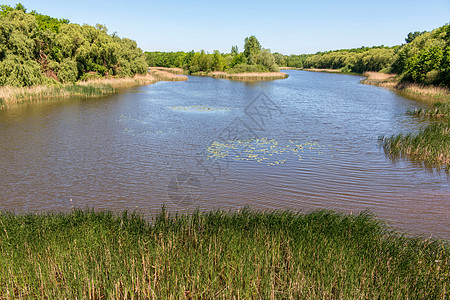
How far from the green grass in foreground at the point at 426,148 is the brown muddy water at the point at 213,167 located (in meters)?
0.58

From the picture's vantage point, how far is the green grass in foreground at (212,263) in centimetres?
393

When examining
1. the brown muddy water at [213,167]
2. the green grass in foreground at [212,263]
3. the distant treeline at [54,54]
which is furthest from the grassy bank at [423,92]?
the distant treeline at [54,54]

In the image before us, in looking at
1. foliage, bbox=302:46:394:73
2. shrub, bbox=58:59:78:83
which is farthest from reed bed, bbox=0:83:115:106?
foliage, bbox=302:46:394:73

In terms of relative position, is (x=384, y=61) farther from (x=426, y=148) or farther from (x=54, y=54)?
(x=426, y=148)

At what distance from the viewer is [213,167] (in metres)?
11.4

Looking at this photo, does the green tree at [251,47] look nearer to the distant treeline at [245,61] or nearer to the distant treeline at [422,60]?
the distant treeline at [245,61]

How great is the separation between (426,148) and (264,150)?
619cm

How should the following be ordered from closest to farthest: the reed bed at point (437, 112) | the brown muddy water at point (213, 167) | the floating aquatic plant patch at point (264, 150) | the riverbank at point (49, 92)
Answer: the brown muddy water at point (213, 167), the floating aquatic plant patch at point (264, 150), the reed bed at point (437, 112), the riverbank at point (49, 92)

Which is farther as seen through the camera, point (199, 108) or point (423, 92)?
point (423, 92)

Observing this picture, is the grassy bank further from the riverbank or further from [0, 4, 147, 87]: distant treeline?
[0, 4, 147, 87]: distant treeline

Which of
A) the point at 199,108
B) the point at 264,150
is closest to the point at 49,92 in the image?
the point at 199,108

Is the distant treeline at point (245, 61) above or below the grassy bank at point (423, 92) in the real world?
above

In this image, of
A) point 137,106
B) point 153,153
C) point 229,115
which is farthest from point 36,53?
point 153,153

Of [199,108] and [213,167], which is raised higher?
[199,108]
